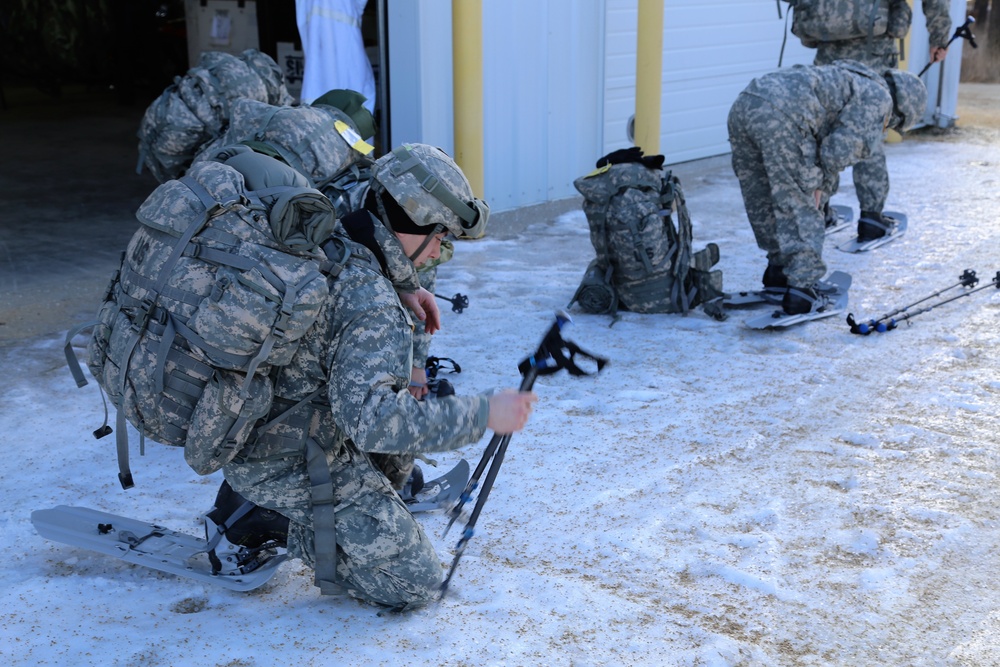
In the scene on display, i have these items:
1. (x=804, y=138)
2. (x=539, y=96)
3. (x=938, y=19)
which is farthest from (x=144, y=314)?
(x=938, y=19)

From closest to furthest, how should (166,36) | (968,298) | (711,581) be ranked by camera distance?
(711,581)
(968,298)
(166,36)

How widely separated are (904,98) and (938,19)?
236 centimetres

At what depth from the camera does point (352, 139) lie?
4410 millimetres

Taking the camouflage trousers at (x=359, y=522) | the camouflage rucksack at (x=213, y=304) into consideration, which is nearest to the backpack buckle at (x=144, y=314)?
the camouflage rucksack at (x=213, y=304)

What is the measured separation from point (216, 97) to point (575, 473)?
268 centimetres

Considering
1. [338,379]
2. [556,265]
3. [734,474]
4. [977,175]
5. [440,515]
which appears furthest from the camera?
[977,175]

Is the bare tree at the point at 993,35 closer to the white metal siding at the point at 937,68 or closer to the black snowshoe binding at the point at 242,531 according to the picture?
the white metal siding at the point at 937,68

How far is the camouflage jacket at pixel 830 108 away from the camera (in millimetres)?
6035

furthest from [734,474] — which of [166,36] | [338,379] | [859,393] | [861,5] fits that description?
[166,36]

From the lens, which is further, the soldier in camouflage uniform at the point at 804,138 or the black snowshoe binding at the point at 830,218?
the black snowshoe binding at the point at 830,218

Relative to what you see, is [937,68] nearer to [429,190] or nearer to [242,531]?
[429,190]

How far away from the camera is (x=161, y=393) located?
9.56 feet

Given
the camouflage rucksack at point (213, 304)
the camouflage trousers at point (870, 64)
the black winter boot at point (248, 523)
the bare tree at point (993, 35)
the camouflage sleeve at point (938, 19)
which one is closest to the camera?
the camouflage rucksack at point (213, 304)

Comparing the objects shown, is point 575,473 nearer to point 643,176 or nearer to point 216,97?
point 643,176
